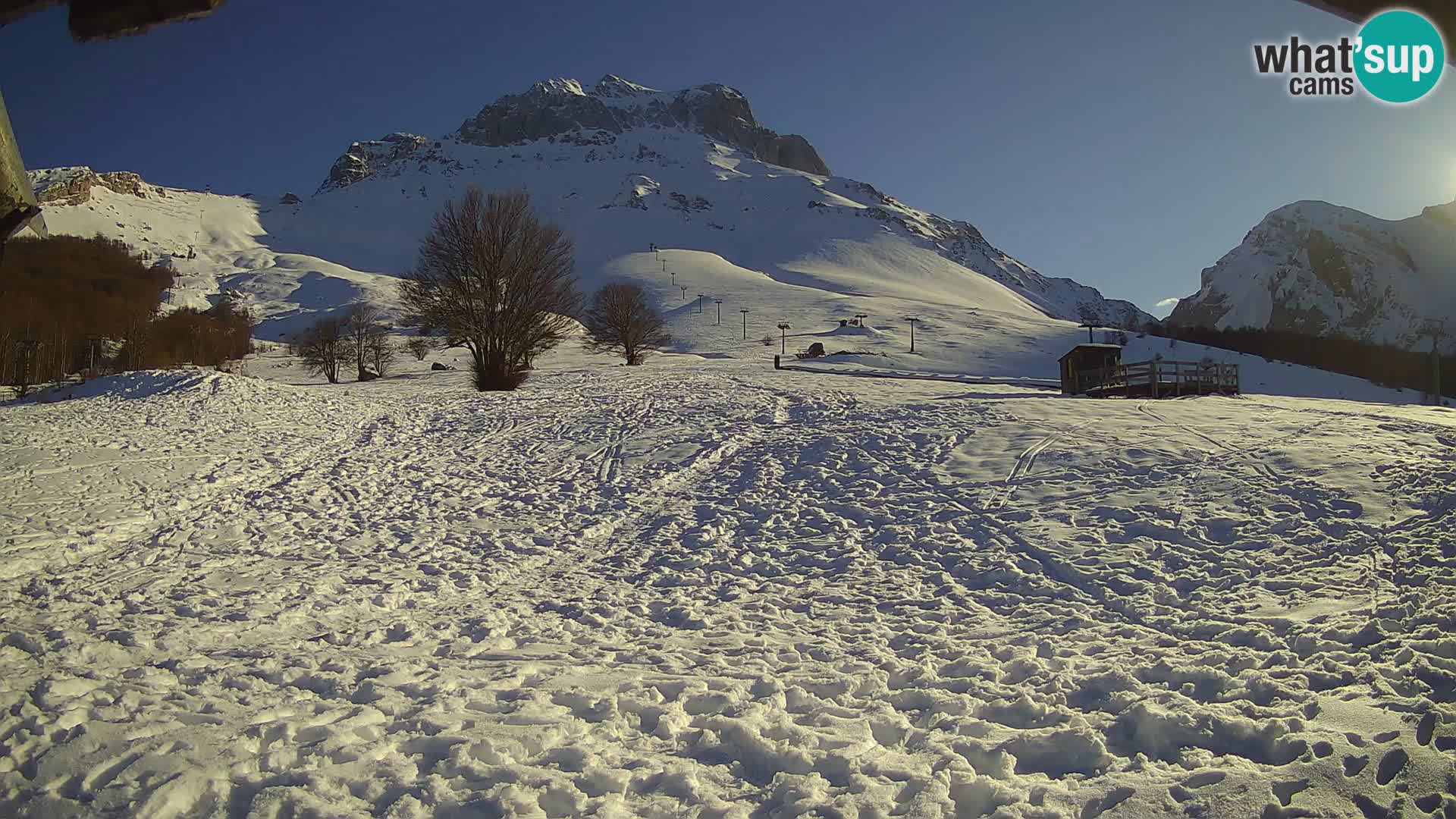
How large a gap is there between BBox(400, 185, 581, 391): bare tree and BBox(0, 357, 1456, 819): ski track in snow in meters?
14.0

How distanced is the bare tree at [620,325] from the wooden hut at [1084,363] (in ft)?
101

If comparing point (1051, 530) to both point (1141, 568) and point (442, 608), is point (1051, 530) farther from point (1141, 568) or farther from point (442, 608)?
point (442, 608)

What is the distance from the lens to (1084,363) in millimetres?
30734

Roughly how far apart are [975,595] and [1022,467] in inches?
243

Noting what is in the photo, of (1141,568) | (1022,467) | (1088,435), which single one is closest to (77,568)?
(1141,568)

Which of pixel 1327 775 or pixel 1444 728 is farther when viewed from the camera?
pixel 1444 728

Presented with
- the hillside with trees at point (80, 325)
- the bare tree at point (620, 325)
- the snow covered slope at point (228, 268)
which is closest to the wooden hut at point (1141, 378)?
the bare tree at point (620, 325)

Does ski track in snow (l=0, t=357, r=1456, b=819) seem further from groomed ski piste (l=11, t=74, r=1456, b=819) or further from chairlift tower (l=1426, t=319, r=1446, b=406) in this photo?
chairlift tower (l=1426, t=319, r=1446, b=406)

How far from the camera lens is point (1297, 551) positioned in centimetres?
843

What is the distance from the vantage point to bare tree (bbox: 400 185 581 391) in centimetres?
2867

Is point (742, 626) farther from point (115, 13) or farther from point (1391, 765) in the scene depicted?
point (115, 13)

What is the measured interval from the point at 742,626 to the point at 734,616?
0.37 metres

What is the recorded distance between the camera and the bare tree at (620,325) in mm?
53125

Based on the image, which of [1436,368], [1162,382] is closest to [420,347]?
[1162,382]
